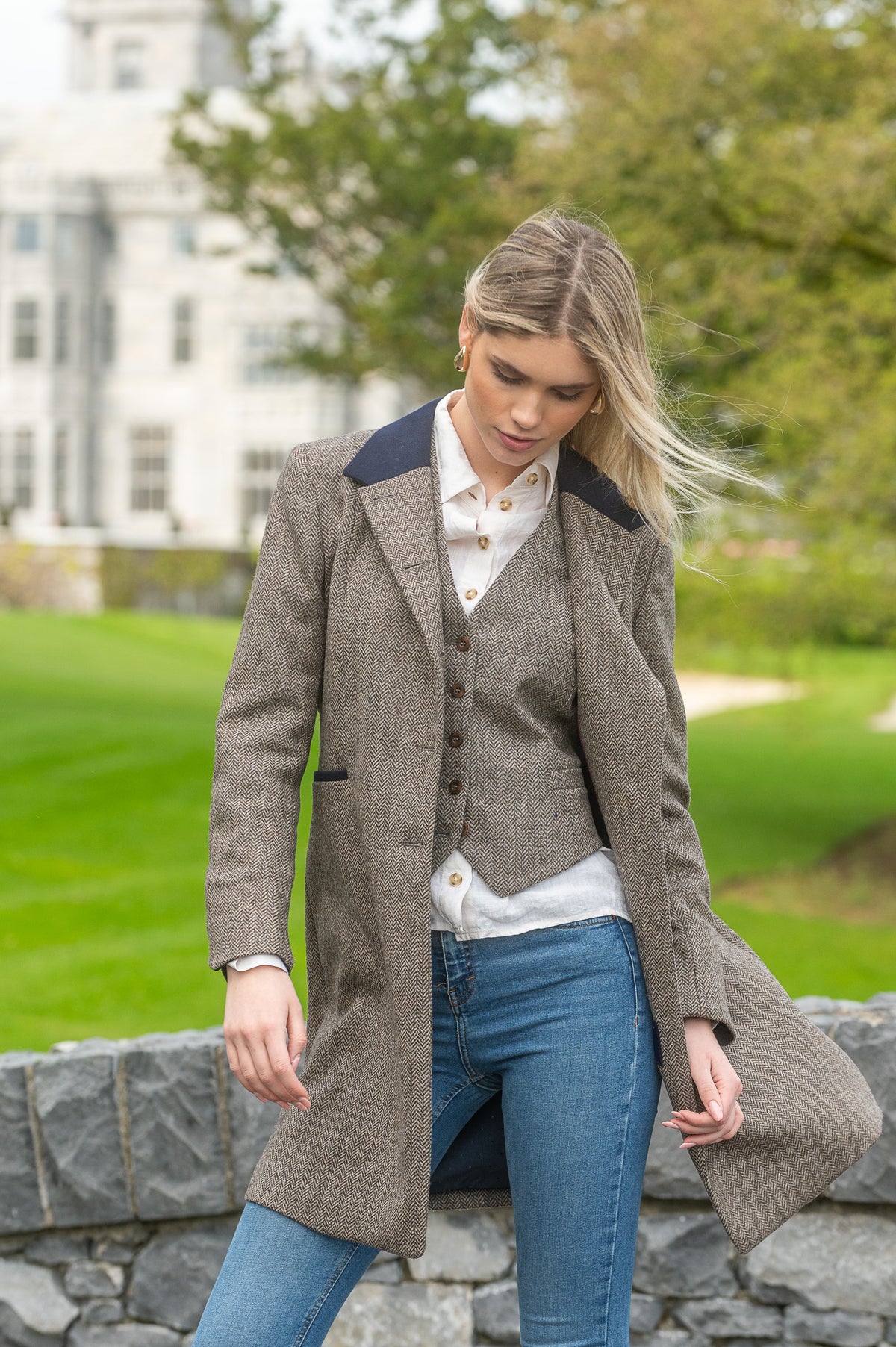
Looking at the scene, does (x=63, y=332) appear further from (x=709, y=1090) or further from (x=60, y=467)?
(x=709, y=1090)

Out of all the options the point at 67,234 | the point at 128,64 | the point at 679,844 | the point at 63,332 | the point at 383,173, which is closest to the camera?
the point at 679,844

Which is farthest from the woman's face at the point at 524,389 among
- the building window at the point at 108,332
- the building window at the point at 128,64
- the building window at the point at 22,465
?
the building window at the point at 128,64

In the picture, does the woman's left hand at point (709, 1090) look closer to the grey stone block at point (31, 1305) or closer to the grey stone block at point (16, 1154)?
the grey stone block at point (16, 1154)

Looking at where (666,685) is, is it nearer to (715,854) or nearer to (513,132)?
(715,854)

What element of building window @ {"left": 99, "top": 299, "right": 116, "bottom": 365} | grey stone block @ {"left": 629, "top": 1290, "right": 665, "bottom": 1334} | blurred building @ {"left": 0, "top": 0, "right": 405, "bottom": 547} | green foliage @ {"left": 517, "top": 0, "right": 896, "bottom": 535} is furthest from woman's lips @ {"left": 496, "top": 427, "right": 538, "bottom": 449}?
building window @ {"left": 99, "top": 299, "right": 116, "bottom": 365}

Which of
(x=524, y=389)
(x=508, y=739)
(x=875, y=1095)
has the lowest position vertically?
(x=875, y=1095)

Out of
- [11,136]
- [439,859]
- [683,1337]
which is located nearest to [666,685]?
[439,859]

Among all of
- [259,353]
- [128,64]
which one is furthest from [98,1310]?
[128,64]

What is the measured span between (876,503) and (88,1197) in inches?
282

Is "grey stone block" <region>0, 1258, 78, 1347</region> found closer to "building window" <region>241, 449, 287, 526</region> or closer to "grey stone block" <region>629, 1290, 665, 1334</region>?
"grey stone block" <region>629, 1290, 665, 1334</region>

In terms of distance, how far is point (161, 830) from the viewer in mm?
9039

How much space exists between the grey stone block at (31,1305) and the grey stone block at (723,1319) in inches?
51.1

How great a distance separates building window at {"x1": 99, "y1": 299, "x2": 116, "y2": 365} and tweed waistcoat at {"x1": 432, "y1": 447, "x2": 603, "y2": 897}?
41.7m

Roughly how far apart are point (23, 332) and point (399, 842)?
42.4m
